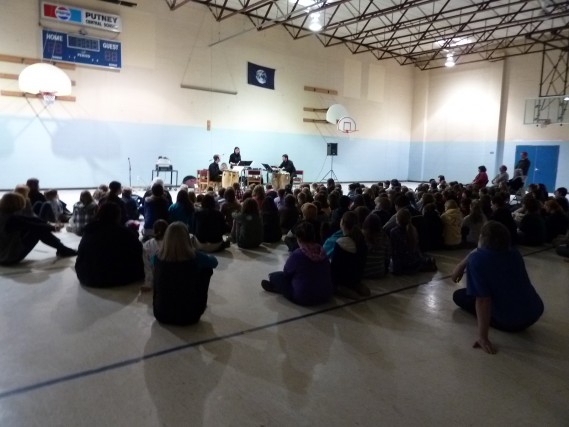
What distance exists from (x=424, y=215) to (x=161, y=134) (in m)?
9.07

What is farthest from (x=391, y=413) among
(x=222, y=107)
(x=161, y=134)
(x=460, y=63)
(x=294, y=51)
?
(x=460, y=63)

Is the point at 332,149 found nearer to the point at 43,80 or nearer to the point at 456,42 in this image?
the point at 456,42

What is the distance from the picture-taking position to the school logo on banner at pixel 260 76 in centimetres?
1398

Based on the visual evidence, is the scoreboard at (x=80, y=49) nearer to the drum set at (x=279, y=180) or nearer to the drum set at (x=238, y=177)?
the drum set at (x=238, y=177)

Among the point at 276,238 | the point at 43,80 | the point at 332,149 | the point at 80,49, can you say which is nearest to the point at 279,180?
the point at 332,149

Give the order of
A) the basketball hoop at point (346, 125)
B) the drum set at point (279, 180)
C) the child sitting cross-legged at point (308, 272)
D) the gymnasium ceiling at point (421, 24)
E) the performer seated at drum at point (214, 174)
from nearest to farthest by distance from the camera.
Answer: the child sitting cross-legged at point (308, 272)
the performer seated at drum at point (214, 174)
the gymnasium ceiling at point (421, 24)
the drum set at point (279, 180)
the basketball hoop at point (346, 125)

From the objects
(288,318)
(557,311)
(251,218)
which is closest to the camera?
(288,318)

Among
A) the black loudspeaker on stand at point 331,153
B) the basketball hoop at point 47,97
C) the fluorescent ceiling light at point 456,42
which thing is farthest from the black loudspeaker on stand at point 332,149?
the basketball hoop at point 47,97

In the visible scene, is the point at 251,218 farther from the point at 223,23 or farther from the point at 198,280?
the point at 223,23

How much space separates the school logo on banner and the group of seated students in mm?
7955

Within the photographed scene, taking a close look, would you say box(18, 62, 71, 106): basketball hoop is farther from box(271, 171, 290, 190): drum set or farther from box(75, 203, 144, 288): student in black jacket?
box(75, 203, 144, 288): student in black jacket

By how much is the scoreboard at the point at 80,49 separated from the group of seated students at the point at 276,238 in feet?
19.3

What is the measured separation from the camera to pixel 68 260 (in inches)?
183

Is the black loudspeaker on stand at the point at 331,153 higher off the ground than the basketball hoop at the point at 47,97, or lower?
lower
